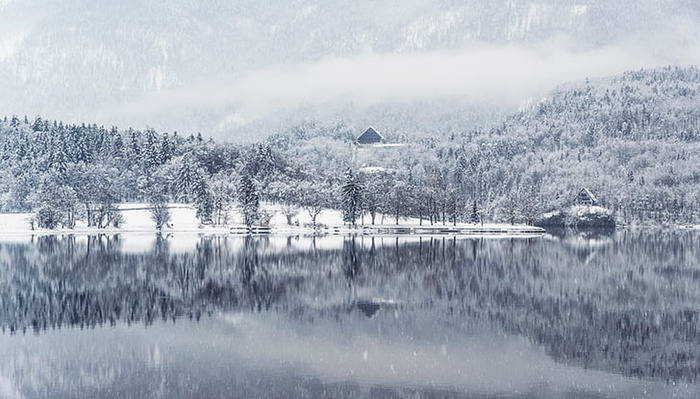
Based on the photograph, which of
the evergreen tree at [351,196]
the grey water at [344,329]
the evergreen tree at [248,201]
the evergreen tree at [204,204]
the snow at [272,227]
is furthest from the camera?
the evergreen tree at [204,204]

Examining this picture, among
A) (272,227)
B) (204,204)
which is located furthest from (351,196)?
(204,204)

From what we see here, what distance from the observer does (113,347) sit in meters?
43.7

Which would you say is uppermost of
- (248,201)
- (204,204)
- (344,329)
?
(248,201)

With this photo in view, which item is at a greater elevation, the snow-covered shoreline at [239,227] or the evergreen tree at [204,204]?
the evergreen tree at [204,204]

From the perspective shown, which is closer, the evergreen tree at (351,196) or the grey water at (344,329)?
the grey water at (344,329)

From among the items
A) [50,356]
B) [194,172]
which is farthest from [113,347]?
[194,172]

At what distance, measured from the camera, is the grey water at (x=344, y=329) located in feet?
121

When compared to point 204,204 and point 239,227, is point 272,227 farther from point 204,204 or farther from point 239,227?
point 204,204

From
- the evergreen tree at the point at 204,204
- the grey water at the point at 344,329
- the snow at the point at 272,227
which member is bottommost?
the grey water at the point at 344,329

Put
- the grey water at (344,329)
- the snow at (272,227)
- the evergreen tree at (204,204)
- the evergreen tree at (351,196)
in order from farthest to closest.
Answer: the evergreen tree at (204,204) < the evergreen tree at (351,196) < the snow at (272,227) < the grey water at (344,329)

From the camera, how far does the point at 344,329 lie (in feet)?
162

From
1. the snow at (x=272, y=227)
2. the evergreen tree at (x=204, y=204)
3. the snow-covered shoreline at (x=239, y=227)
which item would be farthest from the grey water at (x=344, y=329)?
the evergreen tree at (x=204, y=204)

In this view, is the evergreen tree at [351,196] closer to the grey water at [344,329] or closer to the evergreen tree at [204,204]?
the evergreen tree at [204,204]

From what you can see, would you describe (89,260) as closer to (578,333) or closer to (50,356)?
(50,356)
